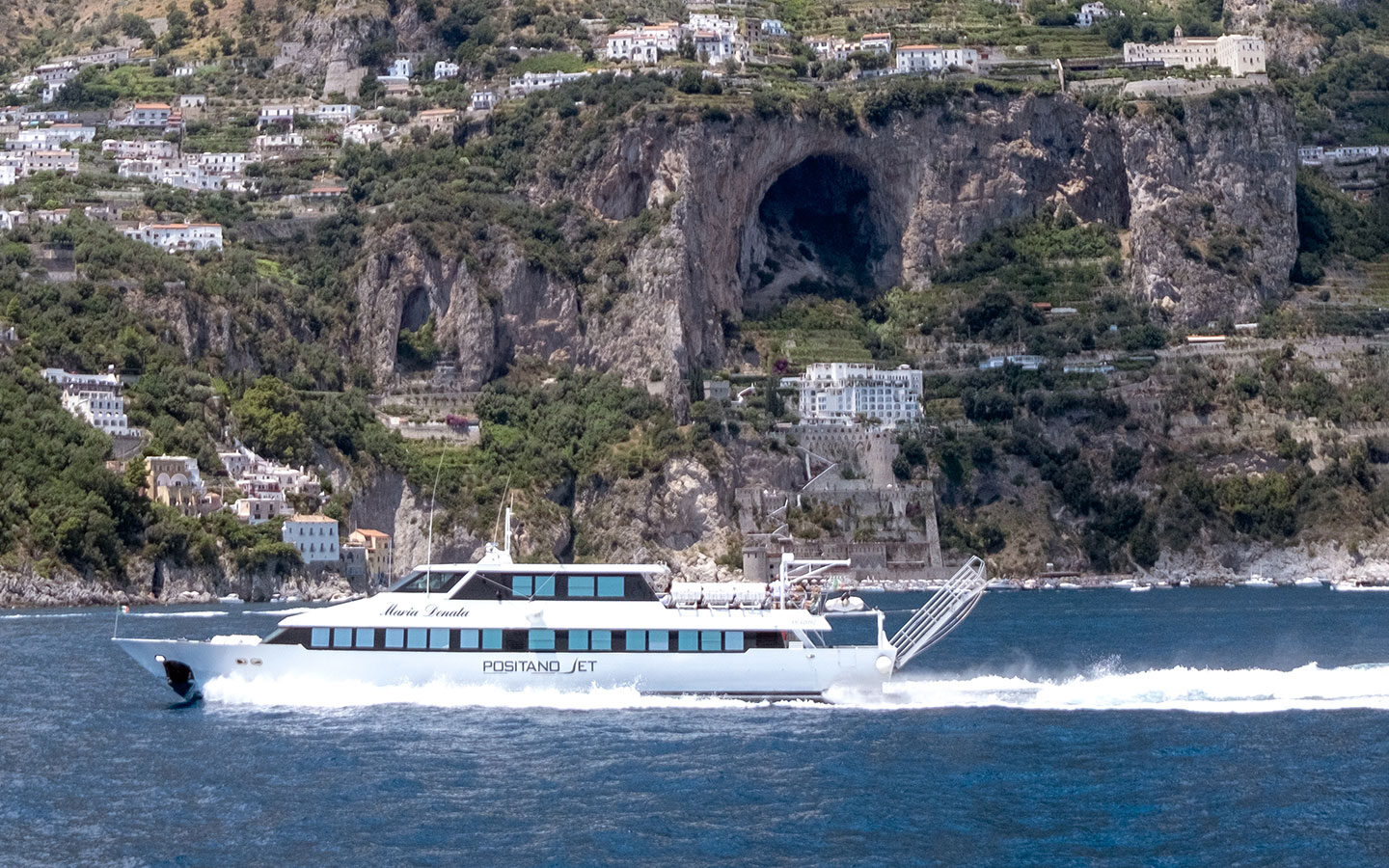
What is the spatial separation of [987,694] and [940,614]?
86.6 inches

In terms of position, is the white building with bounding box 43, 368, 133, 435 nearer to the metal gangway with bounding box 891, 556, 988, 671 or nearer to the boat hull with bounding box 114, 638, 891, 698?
the boat hull with bounding box 114, 638, 891, 698

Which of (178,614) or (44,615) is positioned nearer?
(178,614)

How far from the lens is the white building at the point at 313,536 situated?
357ft

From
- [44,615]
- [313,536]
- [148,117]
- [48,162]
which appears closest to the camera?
[44,615]

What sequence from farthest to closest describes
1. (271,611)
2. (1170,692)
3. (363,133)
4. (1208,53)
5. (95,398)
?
(1208,53) → (363,133) → (95,398) → (271,611) → (1170,692)

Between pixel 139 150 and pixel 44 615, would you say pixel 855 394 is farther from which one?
pixel 44 615

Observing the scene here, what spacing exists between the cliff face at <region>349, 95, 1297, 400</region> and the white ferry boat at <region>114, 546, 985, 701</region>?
7893cm

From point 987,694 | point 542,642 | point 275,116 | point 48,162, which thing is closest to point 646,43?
point 275,116

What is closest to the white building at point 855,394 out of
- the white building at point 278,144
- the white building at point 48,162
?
the white building at point 278,144

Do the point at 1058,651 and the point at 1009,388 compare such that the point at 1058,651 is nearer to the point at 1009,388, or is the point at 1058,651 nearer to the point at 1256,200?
the point at 1009,388

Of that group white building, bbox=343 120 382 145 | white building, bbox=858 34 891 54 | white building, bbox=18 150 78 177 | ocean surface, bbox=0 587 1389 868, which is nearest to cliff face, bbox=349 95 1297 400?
white building, bbox=858 34 891 54

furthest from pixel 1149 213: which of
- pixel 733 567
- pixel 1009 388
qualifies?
pixel 733 567

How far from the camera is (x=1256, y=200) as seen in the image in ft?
480

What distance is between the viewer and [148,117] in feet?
511
